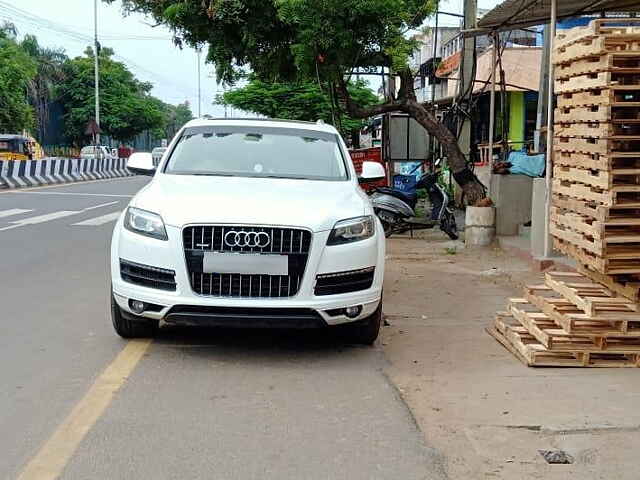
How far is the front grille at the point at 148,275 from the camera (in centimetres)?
562

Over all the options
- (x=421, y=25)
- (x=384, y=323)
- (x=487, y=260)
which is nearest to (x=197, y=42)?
(x=421, y=25)

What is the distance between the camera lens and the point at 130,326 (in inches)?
247

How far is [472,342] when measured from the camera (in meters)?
6.75

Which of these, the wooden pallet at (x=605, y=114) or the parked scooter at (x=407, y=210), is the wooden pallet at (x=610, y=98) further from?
the parked scooter at (x=407, y=210)

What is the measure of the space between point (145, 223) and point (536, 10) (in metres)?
7.84

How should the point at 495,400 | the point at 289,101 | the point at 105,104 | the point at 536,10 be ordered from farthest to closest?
the point at 105,104, the point at 289,101, the point at 536,10, the point at 495,400

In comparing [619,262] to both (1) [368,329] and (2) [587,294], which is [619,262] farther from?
(1) [368,329]

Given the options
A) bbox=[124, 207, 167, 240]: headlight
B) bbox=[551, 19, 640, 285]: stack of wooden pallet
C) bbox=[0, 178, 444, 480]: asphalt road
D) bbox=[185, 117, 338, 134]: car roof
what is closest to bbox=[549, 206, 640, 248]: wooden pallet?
bbox=[551, 19, 640, 285]: stack of wooden pallet

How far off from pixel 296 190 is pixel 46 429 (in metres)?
2.67

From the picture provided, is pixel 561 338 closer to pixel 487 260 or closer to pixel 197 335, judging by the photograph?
pixel 197 335

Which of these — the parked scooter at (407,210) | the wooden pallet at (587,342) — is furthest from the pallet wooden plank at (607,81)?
the parked scooter at (407,210)

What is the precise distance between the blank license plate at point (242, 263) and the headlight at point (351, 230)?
432 millimetres

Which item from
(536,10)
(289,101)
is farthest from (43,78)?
(536,10)

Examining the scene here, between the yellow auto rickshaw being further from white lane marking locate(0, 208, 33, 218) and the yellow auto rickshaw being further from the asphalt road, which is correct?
the asphalt road
